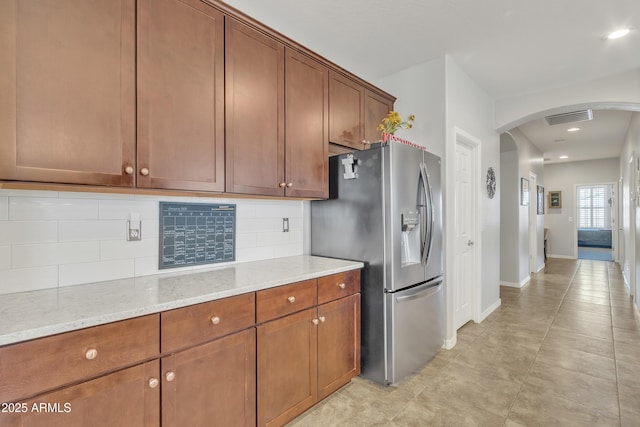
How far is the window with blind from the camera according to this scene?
425 inches

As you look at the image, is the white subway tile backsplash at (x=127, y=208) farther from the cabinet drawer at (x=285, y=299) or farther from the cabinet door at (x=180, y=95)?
the cabinet drawer at (x=285, y=299)

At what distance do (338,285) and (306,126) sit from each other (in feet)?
3.91

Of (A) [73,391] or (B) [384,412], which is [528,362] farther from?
(A) [73,391]

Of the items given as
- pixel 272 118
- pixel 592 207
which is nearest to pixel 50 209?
pixel 272 118

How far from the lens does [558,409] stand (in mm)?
2025

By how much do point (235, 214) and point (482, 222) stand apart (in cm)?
298

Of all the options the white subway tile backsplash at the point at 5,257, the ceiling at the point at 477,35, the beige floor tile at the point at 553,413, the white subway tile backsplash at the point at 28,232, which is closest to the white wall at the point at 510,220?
the ceiling at the point at 477,35

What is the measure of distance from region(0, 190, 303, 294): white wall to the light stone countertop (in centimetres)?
7

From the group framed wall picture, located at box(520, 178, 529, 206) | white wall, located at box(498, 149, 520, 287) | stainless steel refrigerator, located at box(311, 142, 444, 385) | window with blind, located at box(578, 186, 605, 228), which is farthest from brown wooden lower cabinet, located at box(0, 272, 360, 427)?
window with blind, located at box(578, 186, 605, 228)

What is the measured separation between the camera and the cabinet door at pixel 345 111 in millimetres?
2566

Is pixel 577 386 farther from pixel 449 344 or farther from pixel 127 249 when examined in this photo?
pixel 127 249

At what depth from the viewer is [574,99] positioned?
3473 millimetres

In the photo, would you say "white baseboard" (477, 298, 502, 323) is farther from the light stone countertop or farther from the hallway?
the light stone countertop

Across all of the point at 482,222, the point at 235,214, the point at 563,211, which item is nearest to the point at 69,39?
the point at 235,214
